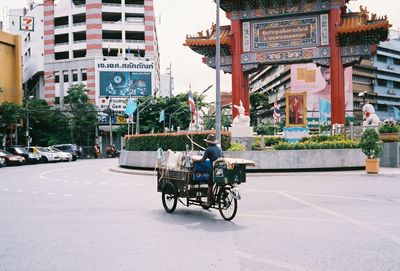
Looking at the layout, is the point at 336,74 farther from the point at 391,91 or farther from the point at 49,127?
the point at 391,91

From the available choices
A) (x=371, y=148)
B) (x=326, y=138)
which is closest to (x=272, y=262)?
(x=371, y=148)

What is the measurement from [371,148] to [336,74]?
31.0ft

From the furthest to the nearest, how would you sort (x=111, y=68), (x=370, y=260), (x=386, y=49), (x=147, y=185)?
(x=386, y=49) → (x=111, y=68) → (x=147, y=185) → (x=370, y=260)

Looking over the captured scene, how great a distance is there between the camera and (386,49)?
3681 inches

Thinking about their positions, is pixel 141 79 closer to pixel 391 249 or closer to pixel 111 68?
pixel 111 68

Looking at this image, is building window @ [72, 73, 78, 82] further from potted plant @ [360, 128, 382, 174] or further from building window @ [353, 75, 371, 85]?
building window @ [353, 75, 371, 85]

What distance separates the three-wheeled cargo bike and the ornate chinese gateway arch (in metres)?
20.3

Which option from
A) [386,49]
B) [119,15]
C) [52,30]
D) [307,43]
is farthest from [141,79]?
[386,49]

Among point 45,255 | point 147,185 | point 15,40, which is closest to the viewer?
point 45,255

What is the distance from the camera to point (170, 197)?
36.6ft

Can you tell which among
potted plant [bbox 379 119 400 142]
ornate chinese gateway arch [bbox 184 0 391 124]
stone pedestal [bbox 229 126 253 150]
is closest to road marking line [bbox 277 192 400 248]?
stone pedestal [bbox 229 126 253 150]

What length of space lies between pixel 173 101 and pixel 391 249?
52.9m

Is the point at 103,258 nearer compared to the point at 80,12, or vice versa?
the point at 103,258

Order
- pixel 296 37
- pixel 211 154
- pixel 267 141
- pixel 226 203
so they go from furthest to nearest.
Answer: pixel 296 37
pixel 267 141
pixel 211 154
pixel 226 203
